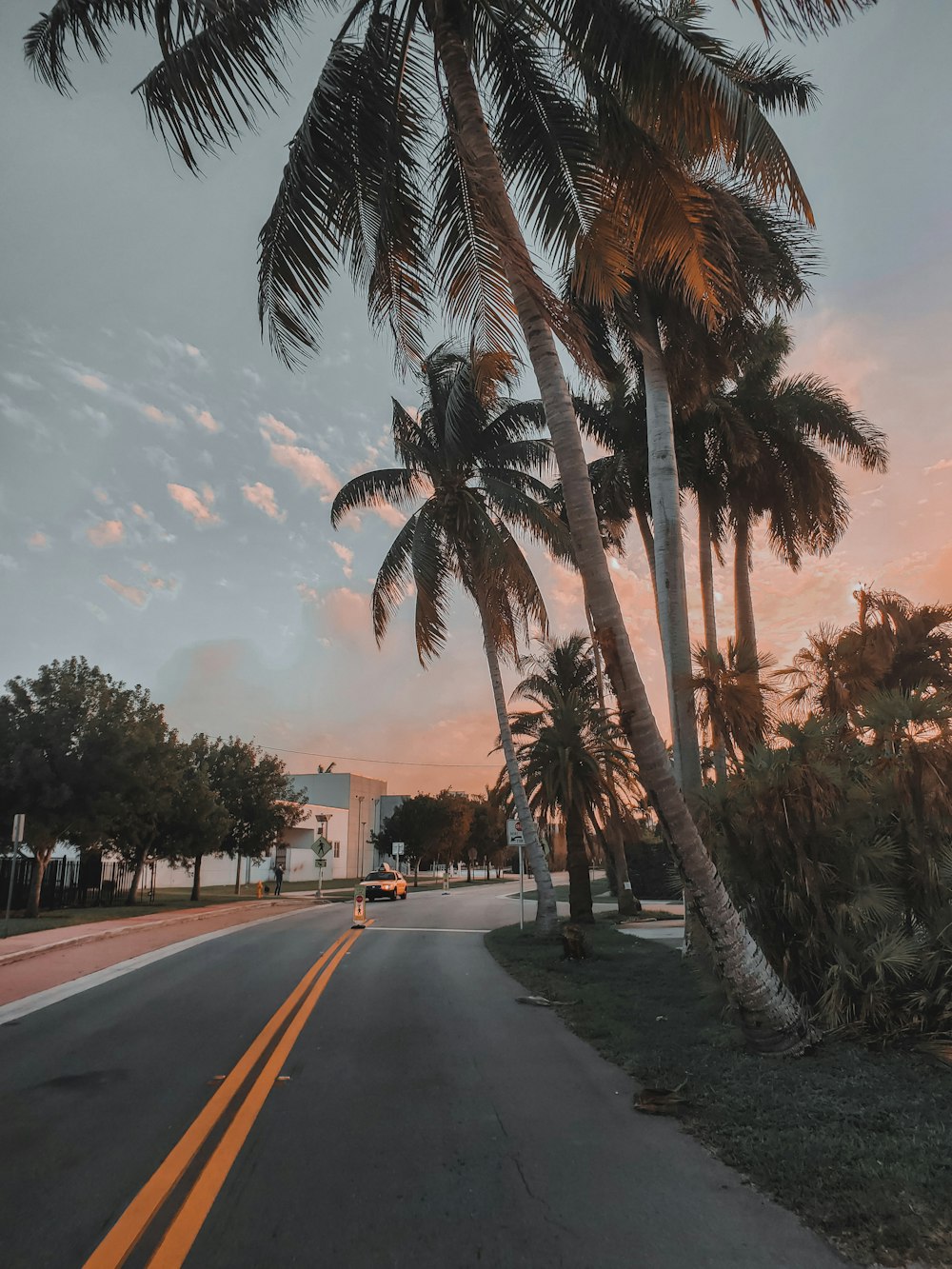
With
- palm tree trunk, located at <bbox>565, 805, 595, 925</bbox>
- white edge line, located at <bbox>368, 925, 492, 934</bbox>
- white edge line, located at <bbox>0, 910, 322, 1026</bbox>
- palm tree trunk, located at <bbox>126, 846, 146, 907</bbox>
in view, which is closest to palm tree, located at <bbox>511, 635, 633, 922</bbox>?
palm tree trunk, located at <bbox>565, 805, 595, 925</bbox>

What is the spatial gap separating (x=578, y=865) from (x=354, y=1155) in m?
14.7

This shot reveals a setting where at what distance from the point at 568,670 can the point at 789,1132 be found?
24747mm

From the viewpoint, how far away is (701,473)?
19.3m

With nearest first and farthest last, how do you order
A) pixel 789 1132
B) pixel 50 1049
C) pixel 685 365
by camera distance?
1. pixel 789 1132
2. pixel 50 1049
3. pixel 685 365

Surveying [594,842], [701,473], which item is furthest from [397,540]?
[594,842]

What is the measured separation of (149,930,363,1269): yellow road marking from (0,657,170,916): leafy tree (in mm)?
19218

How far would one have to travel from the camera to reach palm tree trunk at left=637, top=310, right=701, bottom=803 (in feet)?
47.1

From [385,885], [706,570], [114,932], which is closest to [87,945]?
[114,932]

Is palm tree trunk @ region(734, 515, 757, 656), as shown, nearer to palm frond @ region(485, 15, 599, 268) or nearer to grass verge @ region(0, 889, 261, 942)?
palm frond @ region(485, 15, 599, 268)

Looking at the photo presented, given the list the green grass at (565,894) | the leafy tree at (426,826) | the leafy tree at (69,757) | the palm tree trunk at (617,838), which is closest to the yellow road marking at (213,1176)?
the palm tree trunk at (617,838)

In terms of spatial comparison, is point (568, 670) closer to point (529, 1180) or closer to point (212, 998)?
point (212, 998)

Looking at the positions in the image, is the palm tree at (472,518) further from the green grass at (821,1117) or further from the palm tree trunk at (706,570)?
the green grass at (821,1117)

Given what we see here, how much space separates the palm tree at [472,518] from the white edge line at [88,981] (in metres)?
7.47

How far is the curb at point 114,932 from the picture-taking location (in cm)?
1448
